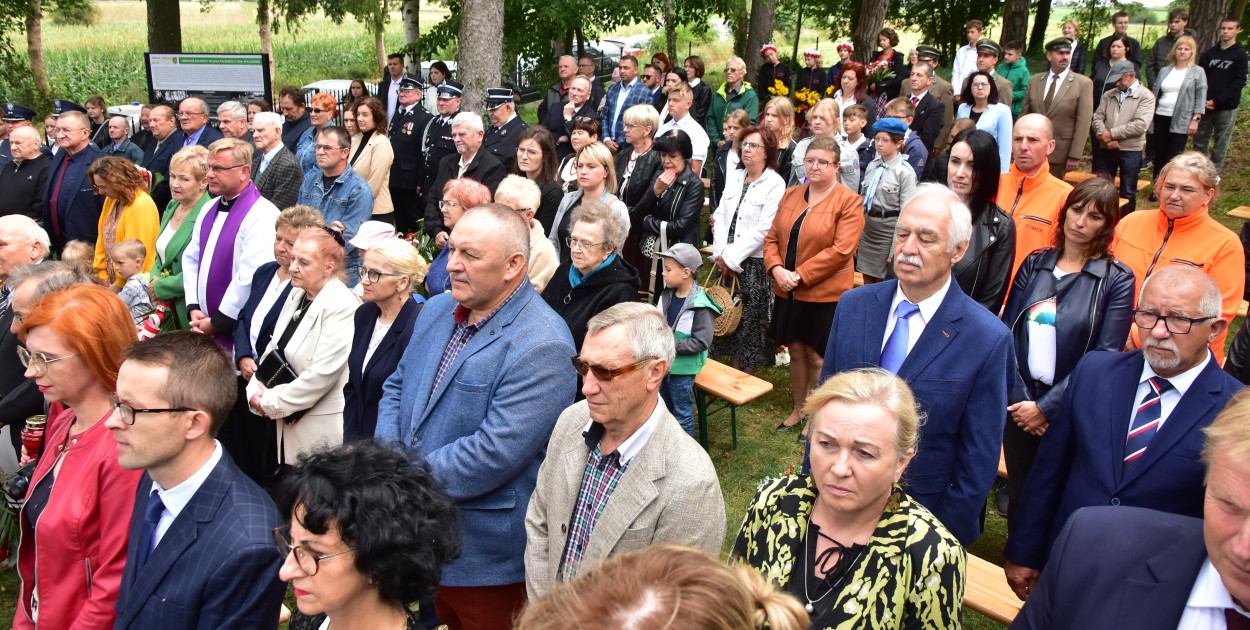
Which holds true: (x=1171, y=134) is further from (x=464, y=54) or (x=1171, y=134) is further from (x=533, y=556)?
(x=533, y=556)

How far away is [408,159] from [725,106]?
4091 millimetres

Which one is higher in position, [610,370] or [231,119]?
[231,119]

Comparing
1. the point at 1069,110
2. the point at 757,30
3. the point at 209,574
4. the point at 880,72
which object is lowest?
the point at 209,574

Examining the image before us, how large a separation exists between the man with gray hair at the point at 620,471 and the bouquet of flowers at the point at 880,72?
10.4 metres

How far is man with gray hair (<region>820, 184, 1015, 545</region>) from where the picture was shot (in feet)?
10.2

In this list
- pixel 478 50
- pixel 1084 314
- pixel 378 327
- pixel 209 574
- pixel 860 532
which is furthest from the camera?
pixel 478 50

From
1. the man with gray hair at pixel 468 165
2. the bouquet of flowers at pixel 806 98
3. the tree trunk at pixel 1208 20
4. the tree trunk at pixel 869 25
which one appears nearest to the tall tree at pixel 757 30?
the tree trunk at pixel 869 25

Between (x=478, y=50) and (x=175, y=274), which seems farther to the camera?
(x=478, y=50)

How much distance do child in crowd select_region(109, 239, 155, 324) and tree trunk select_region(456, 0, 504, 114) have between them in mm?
4726

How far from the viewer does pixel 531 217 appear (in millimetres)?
5387

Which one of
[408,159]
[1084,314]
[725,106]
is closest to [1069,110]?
[725,106]

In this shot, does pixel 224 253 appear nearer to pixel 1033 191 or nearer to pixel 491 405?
pixel 491 405

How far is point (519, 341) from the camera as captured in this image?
3207mm

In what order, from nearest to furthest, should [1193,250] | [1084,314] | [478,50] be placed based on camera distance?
[1084,314] < [1193,250] < [478,50]
